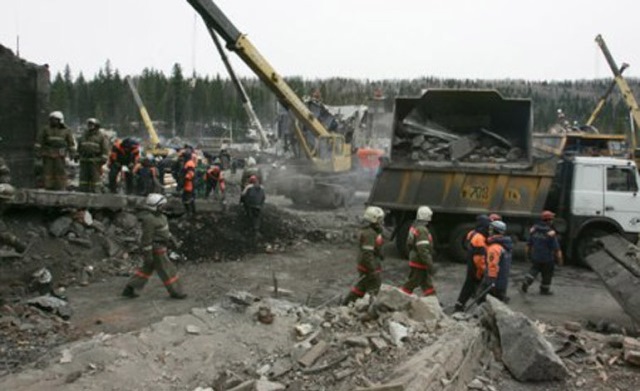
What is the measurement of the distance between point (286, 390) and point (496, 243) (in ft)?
12.6

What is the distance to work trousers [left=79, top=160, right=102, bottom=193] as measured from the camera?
11680 mm

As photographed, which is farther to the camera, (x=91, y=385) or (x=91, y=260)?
(x=91, y=260)

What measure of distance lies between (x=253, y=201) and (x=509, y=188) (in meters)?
5.08

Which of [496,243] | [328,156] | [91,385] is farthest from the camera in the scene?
[328,156]

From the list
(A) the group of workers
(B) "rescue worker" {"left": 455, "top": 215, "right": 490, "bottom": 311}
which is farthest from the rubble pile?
(B) "rescue worker" {"left": 455, "top": 215, "right": 490, "bottom": 311}

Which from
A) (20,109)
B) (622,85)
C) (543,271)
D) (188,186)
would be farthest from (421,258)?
(622,85)

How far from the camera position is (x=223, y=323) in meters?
6.90

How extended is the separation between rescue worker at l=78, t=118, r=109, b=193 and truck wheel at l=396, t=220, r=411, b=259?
5797 mm

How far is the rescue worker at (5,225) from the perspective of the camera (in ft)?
27.5

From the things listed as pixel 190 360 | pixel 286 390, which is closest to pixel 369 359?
pixel 286 390

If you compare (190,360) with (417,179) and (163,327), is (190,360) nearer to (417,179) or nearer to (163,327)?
(163,327)

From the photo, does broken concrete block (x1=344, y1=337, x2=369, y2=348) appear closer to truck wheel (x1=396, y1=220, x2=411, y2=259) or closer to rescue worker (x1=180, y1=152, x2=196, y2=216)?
truck wheel (x1=396, y1=220, x2=411, y2=259)

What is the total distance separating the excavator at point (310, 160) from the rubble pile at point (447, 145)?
14.9ft

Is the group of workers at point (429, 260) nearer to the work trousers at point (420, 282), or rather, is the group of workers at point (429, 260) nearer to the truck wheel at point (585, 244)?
the work trousers at point (420, 282)
